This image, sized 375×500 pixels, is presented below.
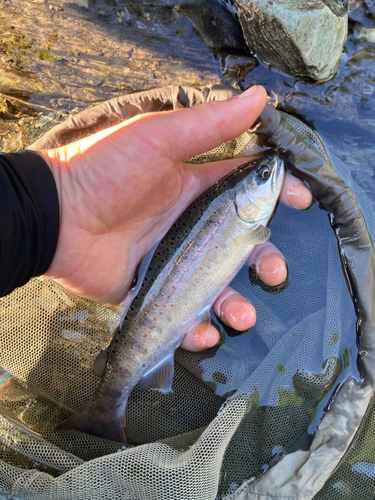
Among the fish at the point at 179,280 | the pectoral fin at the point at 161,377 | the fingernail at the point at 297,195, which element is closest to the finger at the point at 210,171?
the fish at the point at 179,280

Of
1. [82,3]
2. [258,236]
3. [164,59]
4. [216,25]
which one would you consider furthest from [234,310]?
[82,3]

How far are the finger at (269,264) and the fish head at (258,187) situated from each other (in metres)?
0.34

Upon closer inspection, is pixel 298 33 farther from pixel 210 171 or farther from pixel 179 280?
pixel 179 280

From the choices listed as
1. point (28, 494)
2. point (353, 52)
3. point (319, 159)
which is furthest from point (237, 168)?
point (28, 494)

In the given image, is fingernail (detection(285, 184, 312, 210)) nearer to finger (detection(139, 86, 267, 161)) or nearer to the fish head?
the fish head

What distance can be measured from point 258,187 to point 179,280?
0.79 metres

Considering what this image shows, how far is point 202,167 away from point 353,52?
1.38m

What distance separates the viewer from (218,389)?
2525 mm

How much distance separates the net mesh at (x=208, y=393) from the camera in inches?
79.7

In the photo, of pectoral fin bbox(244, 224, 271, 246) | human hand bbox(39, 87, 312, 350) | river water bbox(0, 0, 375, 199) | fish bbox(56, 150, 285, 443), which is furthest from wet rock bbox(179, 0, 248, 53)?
pectoral fin bbox(244, 224, 271, 246)

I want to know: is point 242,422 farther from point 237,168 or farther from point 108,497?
point 237,168

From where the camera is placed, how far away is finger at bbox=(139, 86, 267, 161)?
7.12 ft

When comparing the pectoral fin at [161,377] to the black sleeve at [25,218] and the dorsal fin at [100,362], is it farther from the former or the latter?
the black sleeve at [25,218]

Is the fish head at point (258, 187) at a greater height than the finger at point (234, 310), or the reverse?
the fish head at point (258, 187)
